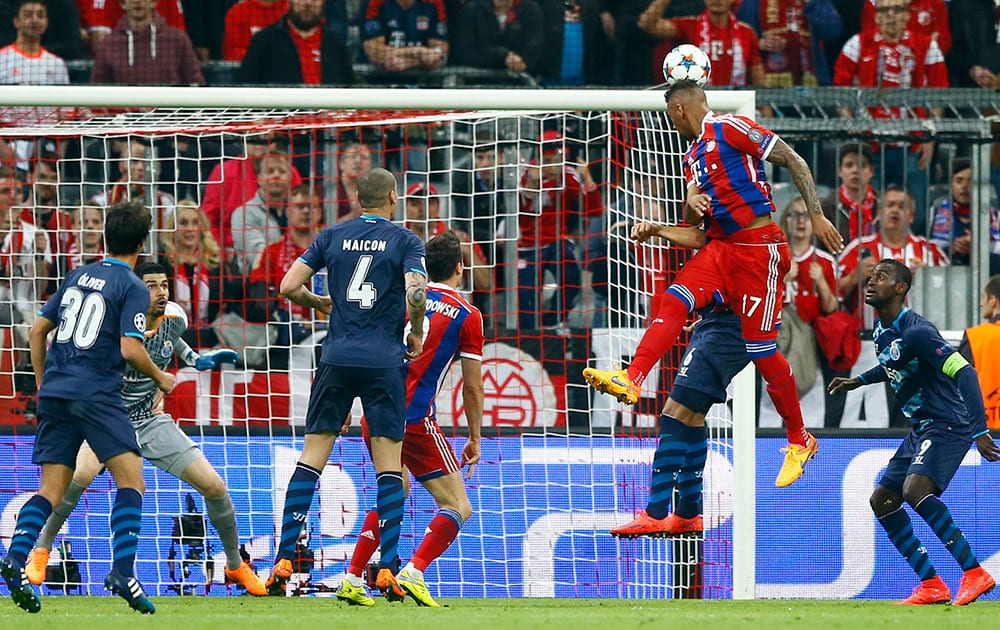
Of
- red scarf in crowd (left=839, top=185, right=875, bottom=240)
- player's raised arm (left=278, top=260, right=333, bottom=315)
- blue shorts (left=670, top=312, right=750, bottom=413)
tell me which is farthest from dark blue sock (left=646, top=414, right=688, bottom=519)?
red scarf in crowd (left=839, top=185, right=875, bottom=240)

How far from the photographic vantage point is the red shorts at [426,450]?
8266 millimetres

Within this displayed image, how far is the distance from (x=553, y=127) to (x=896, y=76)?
3.05 m

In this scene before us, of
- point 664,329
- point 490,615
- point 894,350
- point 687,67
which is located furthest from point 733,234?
point 490,615

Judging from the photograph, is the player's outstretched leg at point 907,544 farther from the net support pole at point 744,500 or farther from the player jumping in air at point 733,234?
the player jumping in air at point 733,234

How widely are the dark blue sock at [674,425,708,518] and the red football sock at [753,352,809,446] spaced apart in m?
0.44

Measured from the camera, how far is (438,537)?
817cm

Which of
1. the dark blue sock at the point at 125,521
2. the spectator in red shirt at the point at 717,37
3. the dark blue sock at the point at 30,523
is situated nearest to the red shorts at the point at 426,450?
the dark blue sock at the point at 125,521

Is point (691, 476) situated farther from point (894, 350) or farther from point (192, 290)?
point (192, 290)

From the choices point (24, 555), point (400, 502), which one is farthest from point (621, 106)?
point (24, 555)

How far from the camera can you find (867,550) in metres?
9.86

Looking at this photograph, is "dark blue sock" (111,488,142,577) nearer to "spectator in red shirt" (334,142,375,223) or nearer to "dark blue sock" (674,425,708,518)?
"dark blue sock" (674,425,708,518)

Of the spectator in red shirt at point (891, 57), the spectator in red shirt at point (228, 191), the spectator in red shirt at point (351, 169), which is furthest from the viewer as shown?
the spectator in red shirt at point (891, 57)

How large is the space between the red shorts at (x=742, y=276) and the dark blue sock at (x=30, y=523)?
322 centimetres

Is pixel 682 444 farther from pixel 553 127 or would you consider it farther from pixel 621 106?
pixel 553 127
